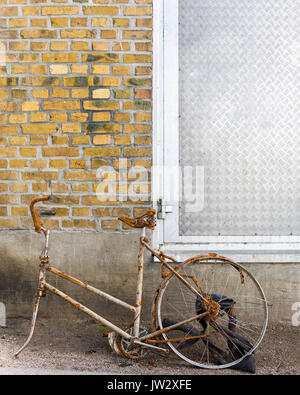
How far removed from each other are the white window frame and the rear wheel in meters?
0.18

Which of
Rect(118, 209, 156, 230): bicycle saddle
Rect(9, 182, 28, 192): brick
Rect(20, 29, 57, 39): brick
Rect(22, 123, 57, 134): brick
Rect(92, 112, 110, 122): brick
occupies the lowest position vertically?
Rect(118, 209, 156, 230): bicycle saddle

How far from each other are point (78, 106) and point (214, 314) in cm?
203

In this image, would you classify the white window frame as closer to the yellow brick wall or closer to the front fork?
the yellow brick wall

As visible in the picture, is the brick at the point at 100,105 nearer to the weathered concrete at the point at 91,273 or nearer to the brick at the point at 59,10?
the brick at the point at 59,10

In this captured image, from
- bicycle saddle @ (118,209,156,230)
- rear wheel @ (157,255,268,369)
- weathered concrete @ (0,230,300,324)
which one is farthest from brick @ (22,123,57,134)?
rear wheel @ (157,255,268,369)

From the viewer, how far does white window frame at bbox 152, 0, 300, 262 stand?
3.49 meters

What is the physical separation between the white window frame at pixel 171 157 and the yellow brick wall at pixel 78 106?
0.08 metres

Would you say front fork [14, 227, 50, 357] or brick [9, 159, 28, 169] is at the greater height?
brick [9, 159, 28, 169]

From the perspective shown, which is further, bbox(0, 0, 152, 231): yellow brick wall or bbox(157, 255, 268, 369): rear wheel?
bbox(0, 0, 152, 231): yellow brick wall

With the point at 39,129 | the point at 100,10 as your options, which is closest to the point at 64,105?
the point at 39,129

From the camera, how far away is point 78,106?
3.49m

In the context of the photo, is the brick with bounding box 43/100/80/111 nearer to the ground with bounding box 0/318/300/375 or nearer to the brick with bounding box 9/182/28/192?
the brick with bounding box 9/182/28/192

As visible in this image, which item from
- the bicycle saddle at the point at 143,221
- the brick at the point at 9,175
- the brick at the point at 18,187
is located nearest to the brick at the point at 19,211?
the brick at the point at 18,187

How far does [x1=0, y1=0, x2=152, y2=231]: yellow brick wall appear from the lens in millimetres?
3463
